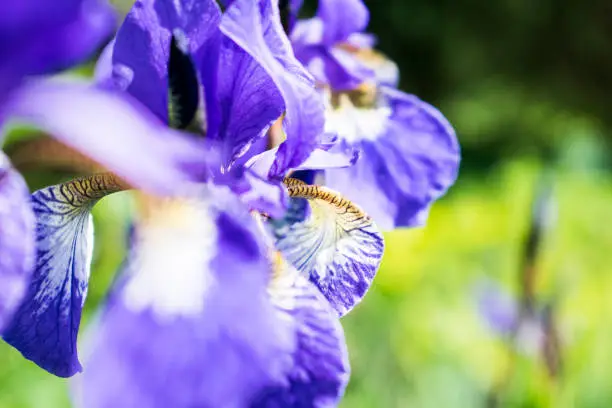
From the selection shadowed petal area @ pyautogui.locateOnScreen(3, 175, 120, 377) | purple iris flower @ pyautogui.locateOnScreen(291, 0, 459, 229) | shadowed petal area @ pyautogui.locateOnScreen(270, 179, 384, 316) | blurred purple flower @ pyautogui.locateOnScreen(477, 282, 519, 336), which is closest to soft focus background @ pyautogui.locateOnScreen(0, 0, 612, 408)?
blurred purple flower @ pyautogui.locateOnScreen(477, 282, 519, 336)

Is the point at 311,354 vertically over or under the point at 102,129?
under

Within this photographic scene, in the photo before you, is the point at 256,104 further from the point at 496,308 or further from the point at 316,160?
the point at 496,308

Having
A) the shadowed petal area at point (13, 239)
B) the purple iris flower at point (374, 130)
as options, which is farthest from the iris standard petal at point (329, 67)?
the shadowed petal area at point (13, 239)

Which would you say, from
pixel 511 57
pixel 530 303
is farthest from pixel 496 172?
pixel 530 303

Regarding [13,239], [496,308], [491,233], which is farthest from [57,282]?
[491,233]

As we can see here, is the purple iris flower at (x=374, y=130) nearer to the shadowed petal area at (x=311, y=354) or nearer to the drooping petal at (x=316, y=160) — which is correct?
the drooping petal at (x=316, y=160)

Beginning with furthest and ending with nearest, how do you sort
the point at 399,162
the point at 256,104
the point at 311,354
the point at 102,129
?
the point at 399,162
the point at 256,104
the point at 311,354
the point at 102,129

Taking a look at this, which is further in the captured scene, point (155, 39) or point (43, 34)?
point (155, 39)
